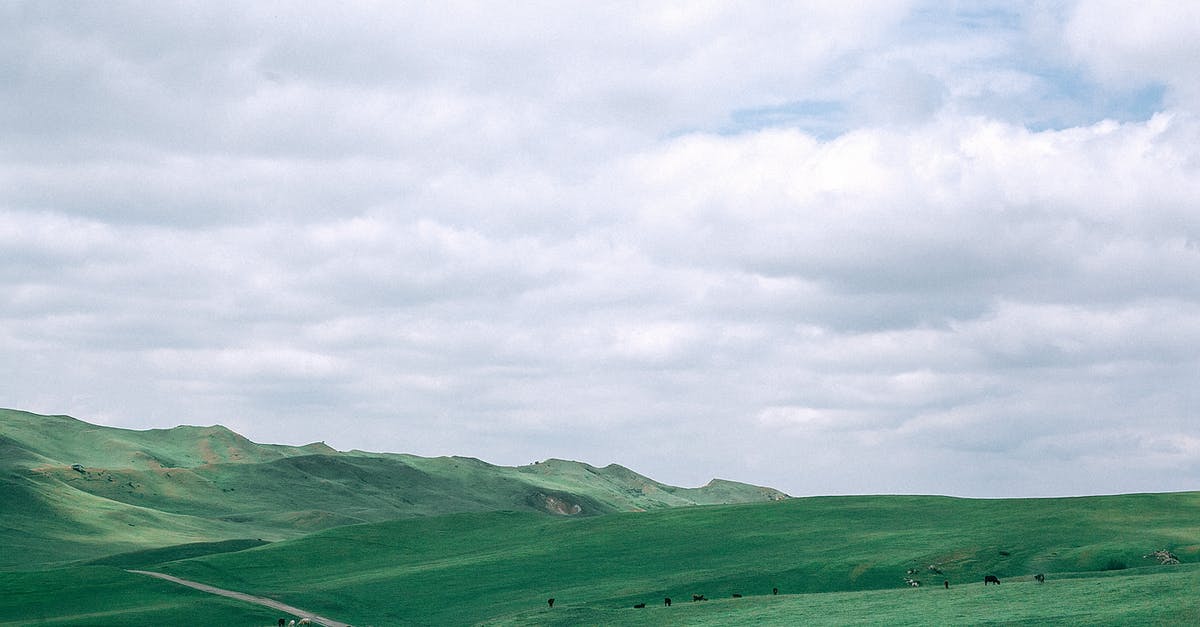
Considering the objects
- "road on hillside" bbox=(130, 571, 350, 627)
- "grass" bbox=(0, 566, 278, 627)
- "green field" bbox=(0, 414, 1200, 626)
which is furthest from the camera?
"road on hillside" bbox=(130, 571, 350, 627)

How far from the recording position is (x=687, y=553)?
10169 cm

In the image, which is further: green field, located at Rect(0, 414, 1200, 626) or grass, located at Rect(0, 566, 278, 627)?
grass, located at Rect(0, 566, 278, 627)

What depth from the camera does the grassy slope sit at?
80.5m

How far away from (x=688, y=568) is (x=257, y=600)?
113 ft

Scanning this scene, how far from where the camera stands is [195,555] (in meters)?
124

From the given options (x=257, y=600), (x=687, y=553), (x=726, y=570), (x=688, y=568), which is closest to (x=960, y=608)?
(x=726, y=570)

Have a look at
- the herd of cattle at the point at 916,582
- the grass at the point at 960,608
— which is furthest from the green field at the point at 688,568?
the herd of cattle at the point at 916,582

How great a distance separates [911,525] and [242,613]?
201 feet

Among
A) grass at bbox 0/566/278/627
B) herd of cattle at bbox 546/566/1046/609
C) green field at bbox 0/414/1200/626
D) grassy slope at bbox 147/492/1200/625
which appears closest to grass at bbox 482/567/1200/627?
green field at bbox 0/414/1200/626

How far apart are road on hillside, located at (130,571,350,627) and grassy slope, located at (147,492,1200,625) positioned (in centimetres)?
206

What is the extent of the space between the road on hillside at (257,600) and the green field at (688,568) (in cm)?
155

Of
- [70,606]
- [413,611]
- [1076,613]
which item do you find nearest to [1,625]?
[70,606]

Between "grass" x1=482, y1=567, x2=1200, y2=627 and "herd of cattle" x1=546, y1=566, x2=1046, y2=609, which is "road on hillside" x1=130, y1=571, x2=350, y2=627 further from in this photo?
"grass" x1=482, y1=567, x2=1200, y2=627

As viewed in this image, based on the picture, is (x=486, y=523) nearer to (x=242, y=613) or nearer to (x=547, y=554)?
(x=547, y=554)
